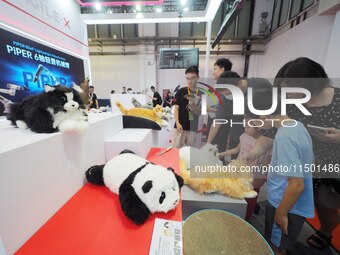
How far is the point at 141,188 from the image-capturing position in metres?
0.61

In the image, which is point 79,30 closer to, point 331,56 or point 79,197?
point 79,197

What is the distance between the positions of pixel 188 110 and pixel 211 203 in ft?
3.86

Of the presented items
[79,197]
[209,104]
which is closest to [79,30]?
[209,104]

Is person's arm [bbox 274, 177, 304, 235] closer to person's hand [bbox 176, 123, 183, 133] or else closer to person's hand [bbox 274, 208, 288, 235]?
person's hand [bbox 274, 208, 288, 235]

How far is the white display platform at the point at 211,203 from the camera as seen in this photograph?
855 millimetres

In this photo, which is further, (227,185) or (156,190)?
(227,185)

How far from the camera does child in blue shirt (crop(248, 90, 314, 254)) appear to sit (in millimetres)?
668

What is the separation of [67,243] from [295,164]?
0.88m

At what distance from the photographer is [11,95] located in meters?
1.78

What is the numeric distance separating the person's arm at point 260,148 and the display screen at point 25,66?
1.66 meters

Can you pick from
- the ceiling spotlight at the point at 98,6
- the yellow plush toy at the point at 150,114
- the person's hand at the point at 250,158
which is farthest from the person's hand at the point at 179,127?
the ceiling spotlight at the point at 98,6

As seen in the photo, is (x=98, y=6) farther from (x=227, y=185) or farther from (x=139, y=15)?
(x=227, y=185)

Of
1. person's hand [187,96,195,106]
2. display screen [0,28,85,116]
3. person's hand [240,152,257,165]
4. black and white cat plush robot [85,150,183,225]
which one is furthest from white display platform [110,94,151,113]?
black and white cat plush robot [85,150,183,225]

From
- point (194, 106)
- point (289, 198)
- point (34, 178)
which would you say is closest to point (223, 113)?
point (194, 106)
